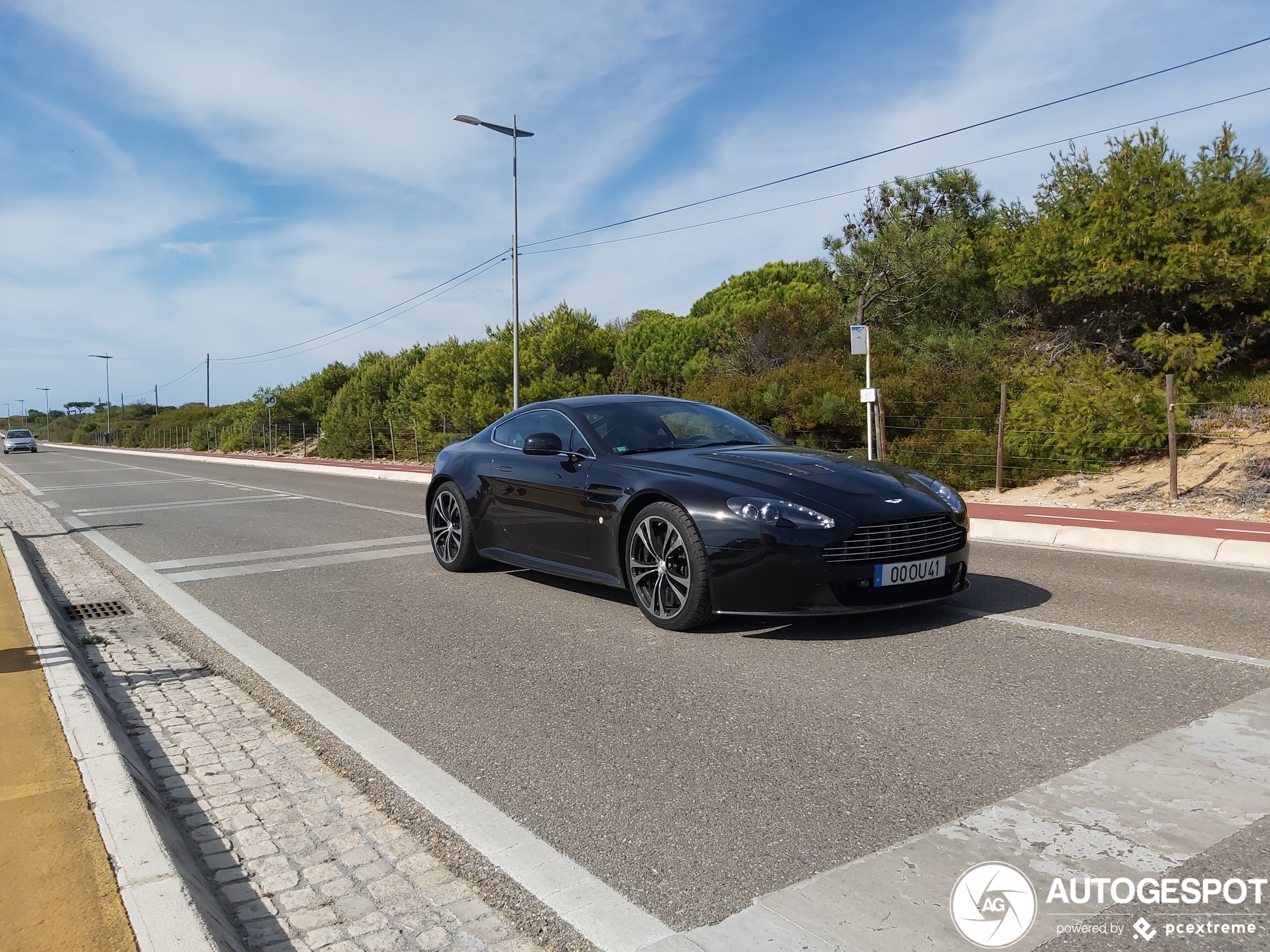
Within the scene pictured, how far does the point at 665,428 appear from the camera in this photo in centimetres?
646

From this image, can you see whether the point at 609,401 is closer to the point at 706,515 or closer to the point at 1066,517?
the point at 706,515

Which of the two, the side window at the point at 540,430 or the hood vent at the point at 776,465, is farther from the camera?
the side window at the point at 540,430

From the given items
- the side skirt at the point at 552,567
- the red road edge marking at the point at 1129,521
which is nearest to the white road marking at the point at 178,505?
the side skirt at the point at 552,567

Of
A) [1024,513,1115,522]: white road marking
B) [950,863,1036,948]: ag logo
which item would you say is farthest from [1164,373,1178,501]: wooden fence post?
[950,863,1036,948]: ag logo

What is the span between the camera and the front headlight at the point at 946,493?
17.8 feet

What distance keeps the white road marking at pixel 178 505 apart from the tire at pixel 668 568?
11188 mm

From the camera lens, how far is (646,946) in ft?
7.28

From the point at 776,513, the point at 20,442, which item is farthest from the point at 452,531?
the point at 20,442

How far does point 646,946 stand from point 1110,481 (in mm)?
12777

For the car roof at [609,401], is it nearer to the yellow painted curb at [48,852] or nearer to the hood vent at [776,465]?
the hood vent at [776,465]

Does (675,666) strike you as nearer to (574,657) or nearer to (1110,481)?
(574,657)

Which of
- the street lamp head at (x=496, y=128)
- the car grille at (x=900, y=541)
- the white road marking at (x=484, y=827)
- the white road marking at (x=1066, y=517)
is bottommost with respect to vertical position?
the white road marking at (x=484, y=827)

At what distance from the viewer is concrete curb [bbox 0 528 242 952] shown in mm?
2207

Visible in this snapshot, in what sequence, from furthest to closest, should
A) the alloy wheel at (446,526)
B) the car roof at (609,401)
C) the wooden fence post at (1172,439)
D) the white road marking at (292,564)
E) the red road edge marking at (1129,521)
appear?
1. the wooden fence post at (1172,439)
2. the red road edge marking at (1129,521)
3. the white road marking at (292,564)
4. the alloy wheel at (446,526)
5. the car roof at (609,401)
